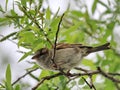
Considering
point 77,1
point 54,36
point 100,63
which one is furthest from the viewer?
point 77,1

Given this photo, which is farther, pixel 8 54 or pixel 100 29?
pixel 8 54

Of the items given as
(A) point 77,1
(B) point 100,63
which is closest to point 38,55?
(B) point 100,63

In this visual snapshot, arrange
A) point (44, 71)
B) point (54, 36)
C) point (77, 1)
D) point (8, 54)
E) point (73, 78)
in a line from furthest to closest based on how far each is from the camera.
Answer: point (8, 54) < point (77, 1) < point (44, 71) < point (73, 78) < point (54, 36)

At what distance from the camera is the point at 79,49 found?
2.68 meters

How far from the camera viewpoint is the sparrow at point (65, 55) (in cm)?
250

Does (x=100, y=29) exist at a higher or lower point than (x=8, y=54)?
higher

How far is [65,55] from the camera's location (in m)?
2.67

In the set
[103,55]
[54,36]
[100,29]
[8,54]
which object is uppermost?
[54,36]

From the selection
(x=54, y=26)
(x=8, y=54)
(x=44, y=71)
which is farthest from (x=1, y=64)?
(x=54, y=26)

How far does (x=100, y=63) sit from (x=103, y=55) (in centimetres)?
20

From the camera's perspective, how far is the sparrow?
8.19ft

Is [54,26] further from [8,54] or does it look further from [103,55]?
[8,54]

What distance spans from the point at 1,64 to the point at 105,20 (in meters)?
1.66

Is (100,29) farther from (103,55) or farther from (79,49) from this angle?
(79,49)
